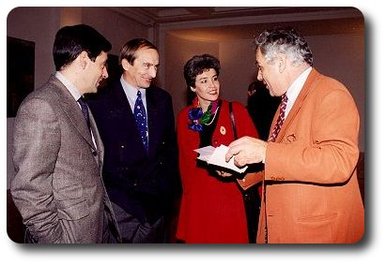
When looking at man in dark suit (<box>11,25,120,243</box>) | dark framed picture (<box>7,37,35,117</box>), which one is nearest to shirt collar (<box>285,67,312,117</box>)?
man in dark suit (<box>11,25,120,243</box>)

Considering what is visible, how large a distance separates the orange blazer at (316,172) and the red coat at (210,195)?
359 millimetres

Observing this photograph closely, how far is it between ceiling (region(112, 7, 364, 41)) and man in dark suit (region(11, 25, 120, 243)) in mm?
333

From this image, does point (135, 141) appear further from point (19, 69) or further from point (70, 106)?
point (19, 69)

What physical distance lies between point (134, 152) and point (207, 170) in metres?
0.41

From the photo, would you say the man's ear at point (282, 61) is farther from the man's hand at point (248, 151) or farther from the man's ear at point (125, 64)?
the man's ear at point (125, 64)

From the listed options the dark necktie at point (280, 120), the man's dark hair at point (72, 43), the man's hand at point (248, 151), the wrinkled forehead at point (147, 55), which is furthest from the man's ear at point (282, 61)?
the man's dark hair at point (72, 43)

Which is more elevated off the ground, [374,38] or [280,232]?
[374,38]

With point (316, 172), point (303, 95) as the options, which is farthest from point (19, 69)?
Answer: point (316, 172)

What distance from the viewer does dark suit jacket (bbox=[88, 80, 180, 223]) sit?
5.88 ft

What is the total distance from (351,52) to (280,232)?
0.83 metres

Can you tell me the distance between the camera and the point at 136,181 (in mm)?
1852
